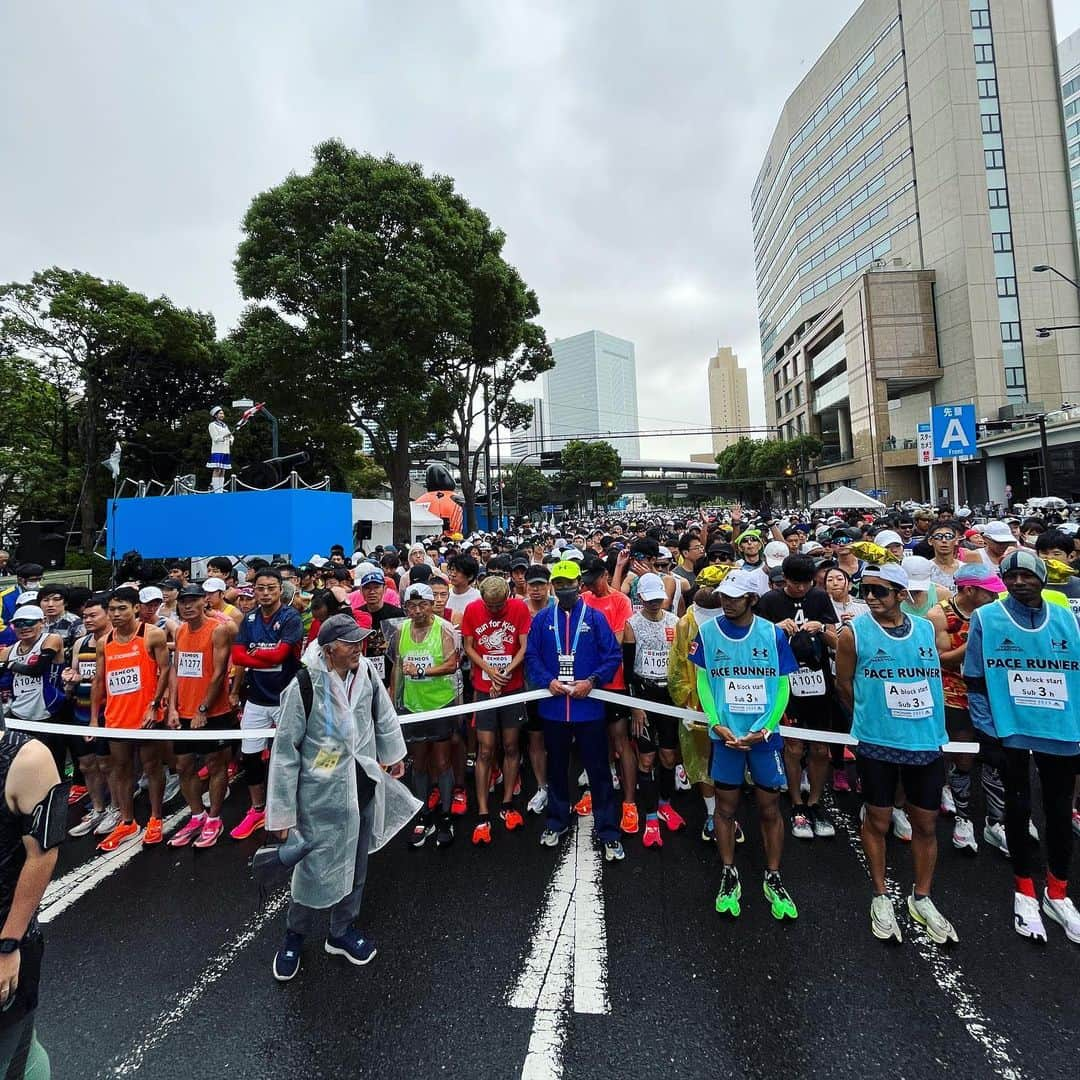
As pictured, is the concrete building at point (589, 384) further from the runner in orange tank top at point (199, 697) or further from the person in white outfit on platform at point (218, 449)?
the runner in orange tank top at point (199, 697)

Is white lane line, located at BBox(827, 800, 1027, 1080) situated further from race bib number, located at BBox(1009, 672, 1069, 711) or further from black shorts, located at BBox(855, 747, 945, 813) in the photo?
race bib number, located at BBox(1009, 672, 1069, 711)

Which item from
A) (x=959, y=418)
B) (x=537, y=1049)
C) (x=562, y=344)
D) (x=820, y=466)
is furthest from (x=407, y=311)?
(x=562, y=344)

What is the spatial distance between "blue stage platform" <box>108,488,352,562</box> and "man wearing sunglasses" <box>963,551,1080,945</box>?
1459cm

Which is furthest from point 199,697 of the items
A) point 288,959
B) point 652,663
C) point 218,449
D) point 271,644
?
point 218,449

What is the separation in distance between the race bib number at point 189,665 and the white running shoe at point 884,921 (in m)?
4.85

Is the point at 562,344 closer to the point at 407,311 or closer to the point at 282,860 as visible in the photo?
the point at 407,311

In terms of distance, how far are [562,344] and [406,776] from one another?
346ft

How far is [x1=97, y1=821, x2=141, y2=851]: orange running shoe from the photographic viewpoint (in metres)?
4.31

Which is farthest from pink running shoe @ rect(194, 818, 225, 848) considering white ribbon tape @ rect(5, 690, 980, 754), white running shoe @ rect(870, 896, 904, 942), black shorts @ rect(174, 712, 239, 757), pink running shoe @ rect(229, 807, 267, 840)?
white running shoe @ rect(870, 896, 904, 942)

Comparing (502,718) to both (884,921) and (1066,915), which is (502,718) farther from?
(1066,915)

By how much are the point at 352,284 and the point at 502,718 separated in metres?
17.0

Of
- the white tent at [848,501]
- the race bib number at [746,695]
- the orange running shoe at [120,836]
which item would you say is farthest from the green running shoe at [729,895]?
the white tent at [848,501]

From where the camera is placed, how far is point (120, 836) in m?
4.41

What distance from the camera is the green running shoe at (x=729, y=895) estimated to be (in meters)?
3.19
